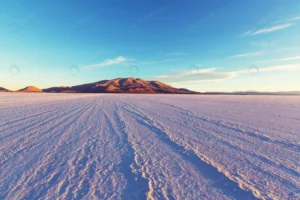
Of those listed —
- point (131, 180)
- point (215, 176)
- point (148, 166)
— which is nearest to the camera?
point (131, 180)

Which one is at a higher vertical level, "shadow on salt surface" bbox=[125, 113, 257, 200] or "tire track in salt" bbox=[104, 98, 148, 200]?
"shadow on salt surface" bbox=[125, 113, 257, 200]

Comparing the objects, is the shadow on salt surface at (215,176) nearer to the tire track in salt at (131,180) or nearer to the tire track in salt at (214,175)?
the tire track in salt at (214,175)

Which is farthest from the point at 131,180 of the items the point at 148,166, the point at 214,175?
the point at 214,175

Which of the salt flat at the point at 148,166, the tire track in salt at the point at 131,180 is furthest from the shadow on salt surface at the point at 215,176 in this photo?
the tire track in salt at the point at 131,180

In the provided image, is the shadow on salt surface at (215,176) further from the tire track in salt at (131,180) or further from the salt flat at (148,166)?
the tire track in salt at (131,180)

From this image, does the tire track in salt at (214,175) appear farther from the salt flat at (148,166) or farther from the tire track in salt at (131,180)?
the tire track in salt at (131,180)

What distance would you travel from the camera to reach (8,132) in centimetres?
735

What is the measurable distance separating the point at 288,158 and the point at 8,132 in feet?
29.5

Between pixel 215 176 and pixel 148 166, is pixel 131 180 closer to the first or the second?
pixel 148 166

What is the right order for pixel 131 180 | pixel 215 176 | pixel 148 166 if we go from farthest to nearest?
1. pixel 148 166
2. pixel 215 176
3. pixel 131 180

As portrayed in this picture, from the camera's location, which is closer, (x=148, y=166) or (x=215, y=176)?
(x=215, y=176)

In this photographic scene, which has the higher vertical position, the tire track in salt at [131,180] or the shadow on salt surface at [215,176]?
the shadow on salt surface at [215,176]

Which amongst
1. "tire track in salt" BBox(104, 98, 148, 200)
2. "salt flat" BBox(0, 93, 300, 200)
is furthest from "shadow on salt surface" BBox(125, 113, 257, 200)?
"tire track in salt" BBox(104, 98, 148, 200)

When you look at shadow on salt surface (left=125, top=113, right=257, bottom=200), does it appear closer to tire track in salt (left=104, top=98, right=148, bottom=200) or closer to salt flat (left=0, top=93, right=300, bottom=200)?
salt flat (left=0, top=93, right=300, bottom=200)
